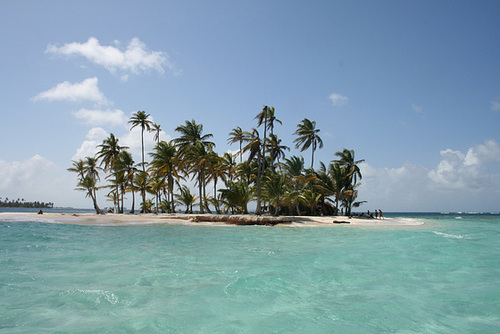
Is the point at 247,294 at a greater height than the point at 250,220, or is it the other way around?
the point at 247,294

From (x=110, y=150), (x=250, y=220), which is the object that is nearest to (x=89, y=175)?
(x=110, y=150)

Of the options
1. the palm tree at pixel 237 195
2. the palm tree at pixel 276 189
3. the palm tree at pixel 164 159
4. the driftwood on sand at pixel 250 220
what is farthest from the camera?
the palm tree at pixel 164 159

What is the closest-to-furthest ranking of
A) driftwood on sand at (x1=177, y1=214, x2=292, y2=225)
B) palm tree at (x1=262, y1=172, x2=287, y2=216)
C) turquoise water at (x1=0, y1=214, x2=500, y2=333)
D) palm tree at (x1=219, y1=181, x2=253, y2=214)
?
turquoise water at (x1=0, y1=214, x2=500, y2=333)
driftwood on sand at (x1=177, y1=214, x2=292, y2=225)
palm tree at (x1=262, y1=172, x2=287, y2=216)
palm tree at (x1=219, y1=181, x2=253, y2=214)

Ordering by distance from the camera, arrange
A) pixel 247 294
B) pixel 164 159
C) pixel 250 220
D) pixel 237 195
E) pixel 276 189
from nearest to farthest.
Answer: pixel 247 294, pixel 250 220, pixel 276 189, pixel 237 195, pixel 164 159

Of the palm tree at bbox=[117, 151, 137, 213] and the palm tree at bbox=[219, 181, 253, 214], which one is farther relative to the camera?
the palm tree at bbox=[117, 151, 137, 213]

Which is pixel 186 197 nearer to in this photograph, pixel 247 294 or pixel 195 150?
pixel 195 150

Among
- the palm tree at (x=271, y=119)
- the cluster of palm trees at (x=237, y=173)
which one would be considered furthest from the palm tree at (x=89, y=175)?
the palm tree at (x=271, y=119)

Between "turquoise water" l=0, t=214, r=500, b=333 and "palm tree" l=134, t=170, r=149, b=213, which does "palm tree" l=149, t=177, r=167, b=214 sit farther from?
"turquoise water" l=0, t=214, r=500, b=333

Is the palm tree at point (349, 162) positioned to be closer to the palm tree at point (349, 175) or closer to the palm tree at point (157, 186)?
the palm tree at point (349, 175)

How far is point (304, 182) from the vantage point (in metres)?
36.7

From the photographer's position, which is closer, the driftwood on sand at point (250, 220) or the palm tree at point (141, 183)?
the driftwood on sand at point (250, 220)

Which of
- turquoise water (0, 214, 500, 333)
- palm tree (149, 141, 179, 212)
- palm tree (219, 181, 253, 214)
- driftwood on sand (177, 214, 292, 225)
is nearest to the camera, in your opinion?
turquoise water (0, 214, 500, 333)

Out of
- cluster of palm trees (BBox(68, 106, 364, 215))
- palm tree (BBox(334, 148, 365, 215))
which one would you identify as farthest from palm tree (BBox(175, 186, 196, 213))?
palm tree (BBox(334, 148, 365, 215))

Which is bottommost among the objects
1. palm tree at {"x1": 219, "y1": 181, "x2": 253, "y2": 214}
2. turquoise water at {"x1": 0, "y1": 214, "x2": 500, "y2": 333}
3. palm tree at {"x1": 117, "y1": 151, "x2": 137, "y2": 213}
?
turquoise water at {"x1": 0, "y1": 214, "x2": 500, "y2": 333}
